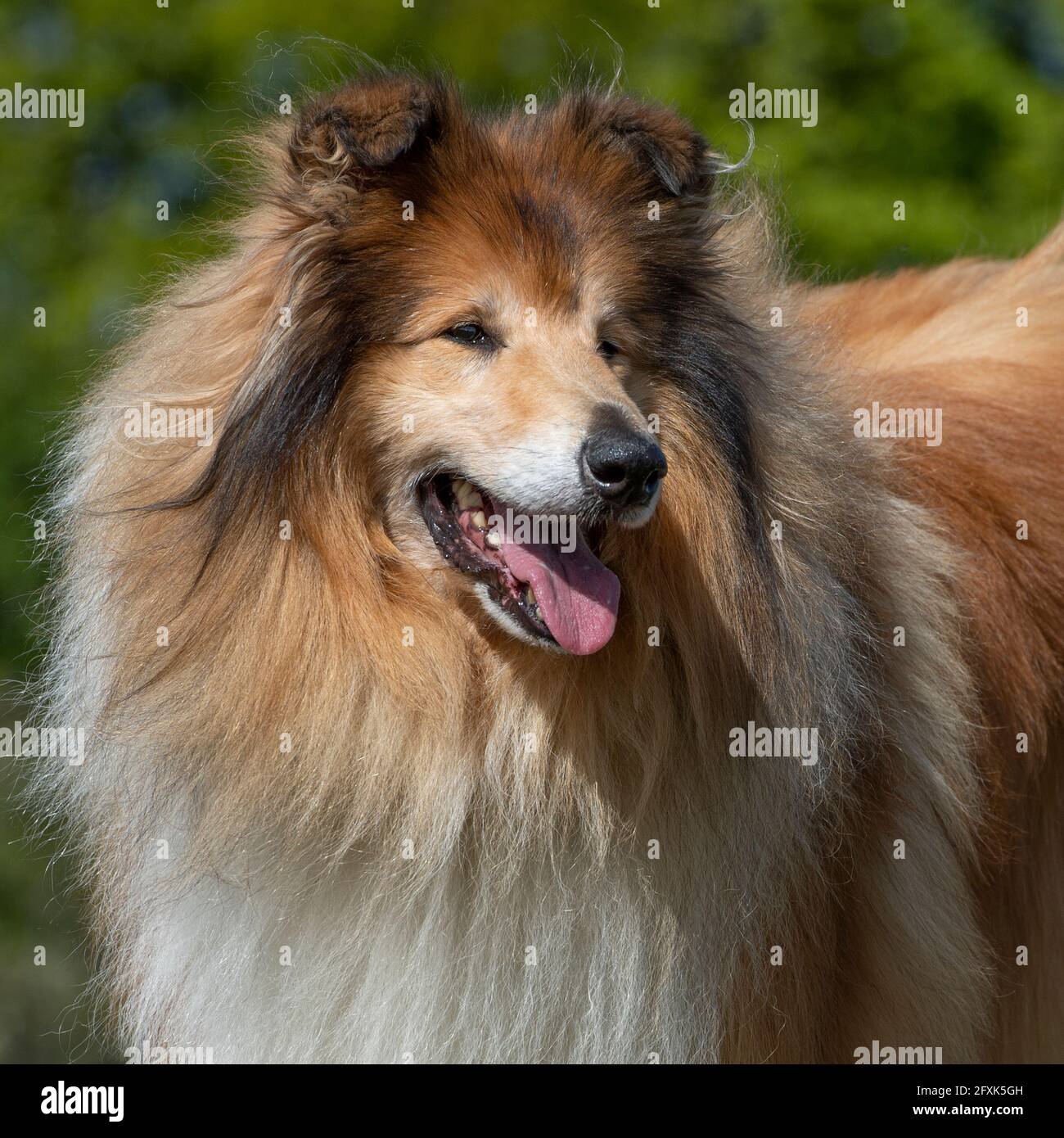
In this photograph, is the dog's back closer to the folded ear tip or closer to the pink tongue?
the pink tongue

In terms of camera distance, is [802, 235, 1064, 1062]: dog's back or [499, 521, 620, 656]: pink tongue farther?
[802, 235, 1064, 1062]: dog's back

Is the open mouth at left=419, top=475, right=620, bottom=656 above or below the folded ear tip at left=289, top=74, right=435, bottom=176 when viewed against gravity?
below

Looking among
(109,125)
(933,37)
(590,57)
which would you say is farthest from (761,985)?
(109,125)

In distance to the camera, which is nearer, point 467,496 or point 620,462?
point 620,462

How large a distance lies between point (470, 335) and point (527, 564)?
0.59 m

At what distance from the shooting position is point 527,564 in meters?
3.47

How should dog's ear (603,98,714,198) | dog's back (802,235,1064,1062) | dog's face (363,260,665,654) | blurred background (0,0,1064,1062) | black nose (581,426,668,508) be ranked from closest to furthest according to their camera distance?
black nose (581,426,668,508)
dog's face (363,260,665,654)
dog's ear (603,98,714,198)
dog's back (802,235,1064,1062)
blurred background (0,0,1064,1062)

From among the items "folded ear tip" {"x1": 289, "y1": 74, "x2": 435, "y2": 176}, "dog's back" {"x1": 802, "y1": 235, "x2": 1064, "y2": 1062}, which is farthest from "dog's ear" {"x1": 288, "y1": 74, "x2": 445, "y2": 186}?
"dog's back" {"x1": 802, "y1": 235, "x2": 1064, "y2": 1062}

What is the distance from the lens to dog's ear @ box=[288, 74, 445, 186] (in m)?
3.46

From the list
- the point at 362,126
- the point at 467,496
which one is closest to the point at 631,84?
the point at 362,126

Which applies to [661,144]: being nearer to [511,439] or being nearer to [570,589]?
[511,439]

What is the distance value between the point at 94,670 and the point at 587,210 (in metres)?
1.79

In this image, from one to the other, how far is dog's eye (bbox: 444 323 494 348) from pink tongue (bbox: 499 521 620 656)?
49cm

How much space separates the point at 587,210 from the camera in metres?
3.67
